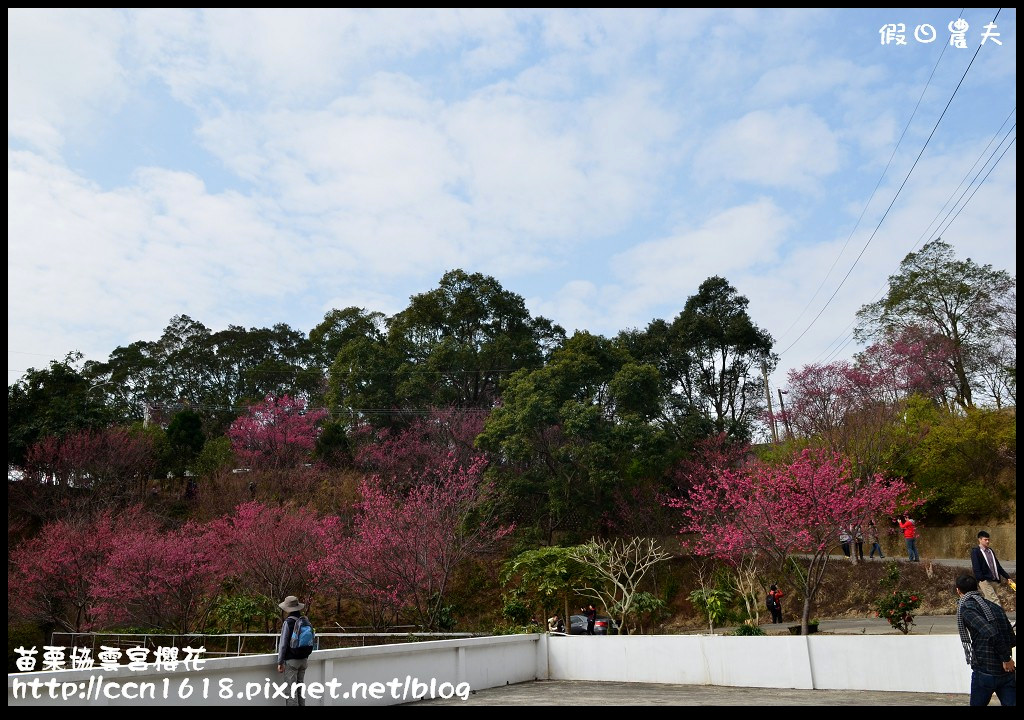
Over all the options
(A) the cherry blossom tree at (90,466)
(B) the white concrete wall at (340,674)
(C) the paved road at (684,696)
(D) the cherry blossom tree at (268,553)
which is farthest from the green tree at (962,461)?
(A) the cherry blossom tree at (90,466)

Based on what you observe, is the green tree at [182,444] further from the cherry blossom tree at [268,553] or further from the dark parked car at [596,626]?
the dark parked car at [596,626]

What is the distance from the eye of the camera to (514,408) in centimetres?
2575

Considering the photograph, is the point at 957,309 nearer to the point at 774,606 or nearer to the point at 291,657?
the point at 774,606

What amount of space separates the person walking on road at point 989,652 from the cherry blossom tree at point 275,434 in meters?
28.7

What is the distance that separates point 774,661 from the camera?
1056 centimetres

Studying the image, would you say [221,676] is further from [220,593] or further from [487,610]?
[487,610]

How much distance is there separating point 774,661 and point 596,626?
8234 millimetres

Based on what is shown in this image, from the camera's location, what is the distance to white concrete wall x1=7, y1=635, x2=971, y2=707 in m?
7.27

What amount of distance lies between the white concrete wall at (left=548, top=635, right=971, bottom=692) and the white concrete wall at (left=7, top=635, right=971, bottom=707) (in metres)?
0.01

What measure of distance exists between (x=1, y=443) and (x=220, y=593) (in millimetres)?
18592

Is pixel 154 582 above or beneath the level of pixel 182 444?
beneath

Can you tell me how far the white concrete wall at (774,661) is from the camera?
31.0ft

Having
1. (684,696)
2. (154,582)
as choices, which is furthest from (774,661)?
(154,582)
